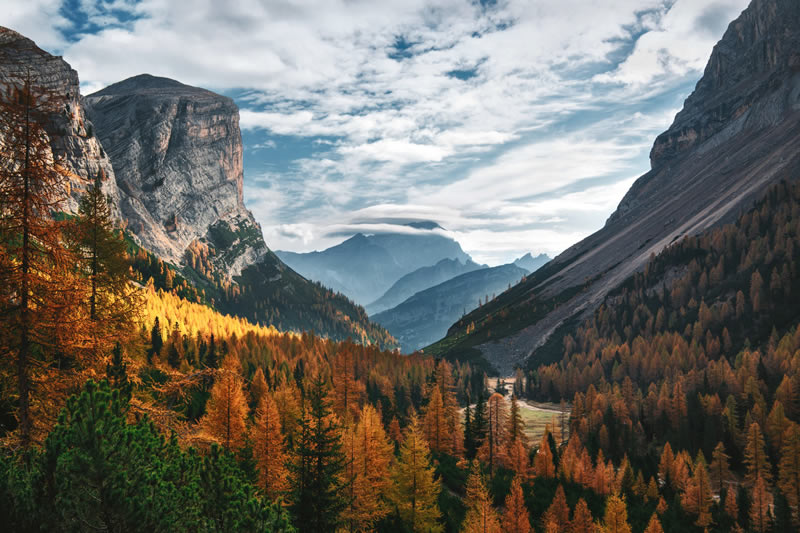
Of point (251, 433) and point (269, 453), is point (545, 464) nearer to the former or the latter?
point (269, 453)

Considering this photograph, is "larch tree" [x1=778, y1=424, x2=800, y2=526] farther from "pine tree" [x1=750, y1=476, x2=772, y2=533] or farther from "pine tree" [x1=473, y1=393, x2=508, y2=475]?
"pine tree" [x1=473, y1=393, x2=508, y2=475]

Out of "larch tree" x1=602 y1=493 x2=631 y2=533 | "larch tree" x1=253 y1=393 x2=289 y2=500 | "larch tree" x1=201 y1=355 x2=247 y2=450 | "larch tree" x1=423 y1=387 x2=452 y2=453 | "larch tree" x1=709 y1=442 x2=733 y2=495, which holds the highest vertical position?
"larch tree" x1=201 y1=355 x2=247 y2=450

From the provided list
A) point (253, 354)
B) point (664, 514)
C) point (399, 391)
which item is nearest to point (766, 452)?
point (664, 514)

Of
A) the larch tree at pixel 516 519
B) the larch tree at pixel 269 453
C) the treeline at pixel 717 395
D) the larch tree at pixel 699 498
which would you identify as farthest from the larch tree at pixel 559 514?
the larch tree at pixel 269 453

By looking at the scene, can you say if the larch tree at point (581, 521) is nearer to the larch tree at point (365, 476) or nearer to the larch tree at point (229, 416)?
the larch tree at point (365, 476)

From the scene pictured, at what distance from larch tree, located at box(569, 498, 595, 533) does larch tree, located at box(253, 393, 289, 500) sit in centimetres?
3423

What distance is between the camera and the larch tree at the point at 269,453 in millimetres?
35281

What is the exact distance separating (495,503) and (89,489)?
178 ft

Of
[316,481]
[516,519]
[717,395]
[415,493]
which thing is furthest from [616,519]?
[717,395]

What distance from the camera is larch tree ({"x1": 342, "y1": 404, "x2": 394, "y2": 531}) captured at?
36875 mm

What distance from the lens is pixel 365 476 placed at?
135 feet

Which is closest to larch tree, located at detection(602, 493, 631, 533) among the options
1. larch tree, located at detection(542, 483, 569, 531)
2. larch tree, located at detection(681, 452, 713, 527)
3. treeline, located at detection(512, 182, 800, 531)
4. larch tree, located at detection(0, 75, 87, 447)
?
larch tree, located at detection(542, 483, 569, 531)

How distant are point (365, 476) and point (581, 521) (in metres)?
26.8

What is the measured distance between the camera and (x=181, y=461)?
1445 cm
